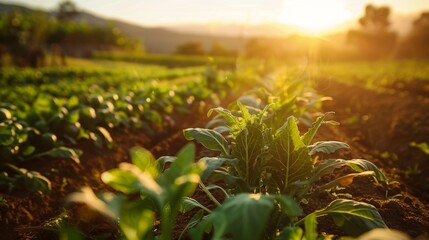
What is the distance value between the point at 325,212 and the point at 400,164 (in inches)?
133

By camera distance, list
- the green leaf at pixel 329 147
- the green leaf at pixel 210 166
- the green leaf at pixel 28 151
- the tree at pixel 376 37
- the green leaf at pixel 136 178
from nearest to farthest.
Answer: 1. the green leaf at pixel 136 178
2. the green leaf at pixel 210 166
3. the green leaf at pixel 329 147
4. the green leaf at pixel 28 151
5. the tree at pixel 376 37

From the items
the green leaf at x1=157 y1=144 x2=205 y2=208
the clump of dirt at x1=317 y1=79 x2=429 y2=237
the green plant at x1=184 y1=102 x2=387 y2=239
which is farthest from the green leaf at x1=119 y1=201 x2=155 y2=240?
the clump of dirt at x1=317 y1=79 x2=429 y2=237

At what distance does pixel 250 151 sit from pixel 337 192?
1.15 metres

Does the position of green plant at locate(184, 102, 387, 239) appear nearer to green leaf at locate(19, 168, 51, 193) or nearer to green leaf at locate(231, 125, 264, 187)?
green leaf at locate(231, 125, 264, 187)

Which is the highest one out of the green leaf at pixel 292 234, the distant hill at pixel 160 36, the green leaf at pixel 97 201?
the green leaf at pixel 97 201

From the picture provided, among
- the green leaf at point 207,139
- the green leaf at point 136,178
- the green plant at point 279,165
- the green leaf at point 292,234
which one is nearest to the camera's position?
the green leaf at point 136,178

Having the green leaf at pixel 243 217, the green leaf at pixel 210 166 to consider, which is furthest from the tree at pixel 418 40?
the green leaf at pixel 243 217

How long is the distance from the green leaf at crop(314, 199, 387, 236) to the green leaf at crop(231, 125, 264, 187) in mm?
481

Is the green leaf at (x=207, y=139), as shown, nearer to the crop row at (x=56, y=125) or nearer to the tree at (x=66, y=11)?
the crop row at (x=56, y=125)

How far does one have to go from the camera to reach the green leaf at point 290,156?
Result: 85.0 inches

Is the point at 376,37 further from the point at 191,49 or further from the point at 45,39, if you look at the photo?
the point at 45,39

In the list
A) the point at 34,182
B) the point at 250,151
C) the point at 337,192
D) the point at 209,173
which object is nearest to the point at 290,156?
the point at 250,151

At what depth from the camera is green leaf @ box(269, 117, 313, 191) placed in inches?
85.0

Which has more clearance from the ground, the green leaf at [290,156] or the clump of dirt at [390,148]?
the green leaf at [290,156]
